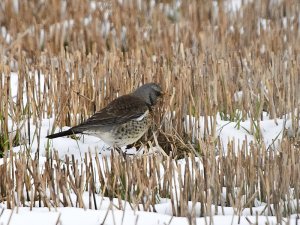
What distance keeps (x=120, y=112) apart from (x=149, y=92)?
1.27 ft

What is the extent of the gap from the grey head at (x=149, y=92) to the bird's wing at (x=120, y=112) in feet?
0.38

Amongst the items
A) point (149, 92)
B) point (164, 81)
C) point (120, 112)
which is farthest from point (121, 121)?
point (164, 81)

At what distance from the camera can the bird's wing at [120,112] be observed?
673 centimetres

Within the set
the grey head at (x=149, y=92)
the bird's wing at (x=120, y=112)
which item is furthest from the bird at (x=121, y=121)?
the grey head at (x=149, y=92)

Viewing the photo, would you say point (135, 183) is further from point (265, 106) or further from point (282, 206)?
point (265, 106)

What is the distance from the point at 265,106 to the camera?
306 inches

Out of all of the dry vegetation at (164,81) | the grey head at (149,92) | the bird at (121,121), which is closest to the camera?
the dry vegetation at (164,81)

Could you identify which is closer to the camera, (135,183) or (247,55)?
(135,183)

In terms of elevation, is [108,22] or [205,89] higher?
[108,22]

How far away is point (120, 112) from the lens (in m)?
6.80

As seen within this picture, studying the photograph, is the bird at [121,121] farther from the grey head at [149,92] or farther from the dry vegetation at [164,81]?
the dry vegetation at [164,81]

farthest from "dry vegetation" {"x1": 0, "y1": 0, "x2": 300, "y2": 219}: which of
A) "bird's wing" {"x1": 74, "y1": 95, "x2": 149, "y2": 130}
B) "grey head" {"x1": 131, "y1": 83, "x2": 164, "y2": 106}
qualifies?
"bird's wing" {"x1": 74, "y1": 95, "x2": 149, "y2": 130}

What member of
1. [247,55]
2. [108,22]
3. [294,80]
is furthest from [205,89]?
[108,22]

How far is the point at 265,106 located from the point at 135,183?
9.00 ft
